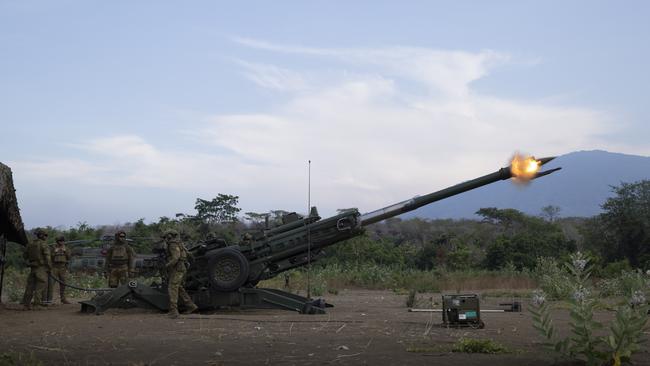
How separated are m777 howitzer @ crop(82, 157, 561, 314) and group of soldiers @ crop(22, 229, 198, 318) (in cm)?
44

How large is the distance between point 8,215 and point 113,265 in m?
3.29

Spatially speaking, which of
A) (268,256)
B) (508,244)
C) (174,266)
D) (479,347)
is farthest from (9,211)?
(508,244)

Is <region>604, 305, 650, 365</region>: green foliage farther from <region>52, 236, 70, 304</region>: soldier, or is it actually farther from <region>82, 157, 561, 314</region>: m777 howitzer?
<region>52, 236, 70, 304</region>: soldier

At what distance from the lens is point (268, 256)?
15211mm

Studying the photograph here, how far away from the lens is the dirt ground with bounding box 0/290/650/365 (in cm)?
898

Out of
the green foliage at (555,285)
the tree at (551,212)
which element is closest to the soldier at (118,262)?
the green foliage at (555,285)

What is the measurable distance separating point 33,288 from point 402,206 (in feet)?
27.9

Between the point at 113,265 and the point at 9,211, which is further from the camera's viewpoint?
the point at 113,265

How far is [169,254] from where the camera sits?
14.5 m

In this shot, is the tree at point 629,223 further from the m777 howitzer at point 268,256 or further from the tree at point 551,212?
the tree at point 551,212

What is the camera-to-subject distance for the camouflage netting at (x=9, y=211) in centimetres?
1453

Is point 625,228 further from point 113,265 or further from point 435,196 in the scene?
point 113,265

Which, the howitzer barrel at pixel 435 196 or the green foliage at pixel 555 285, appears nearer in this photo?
the howitzer barrel at pixel 435 196

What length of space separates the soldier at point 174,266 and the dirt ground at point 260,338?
38 centimetres
